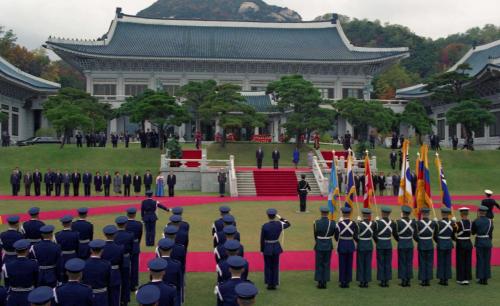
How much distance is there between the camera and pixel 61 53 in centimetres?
5172

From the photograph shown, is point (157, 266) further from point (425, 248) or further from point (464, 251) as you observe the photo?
point (464, 251)

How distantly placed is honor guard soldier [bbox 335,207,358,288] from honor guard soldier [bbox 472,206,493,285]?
2547mm

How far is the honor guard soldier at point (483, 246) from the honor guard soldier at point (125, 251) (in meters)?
6.79

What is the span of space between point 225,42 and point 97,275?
52.8 metres

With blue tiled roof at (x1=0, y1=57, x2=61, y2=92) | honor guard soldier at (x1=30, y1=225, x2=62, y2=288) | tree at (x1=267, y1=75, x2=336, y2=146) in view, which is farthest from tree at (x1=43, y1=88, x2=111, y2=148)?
honor guard soldier at (x1=30, y1=225, x2=62, y2=288)

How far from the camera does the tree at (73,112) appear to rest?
121 ft

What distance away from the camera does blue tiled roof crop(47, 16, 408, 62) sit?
54250 mm

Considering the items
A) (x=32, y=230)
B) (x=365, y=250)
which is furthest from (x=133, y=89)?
(x=365, y=250)

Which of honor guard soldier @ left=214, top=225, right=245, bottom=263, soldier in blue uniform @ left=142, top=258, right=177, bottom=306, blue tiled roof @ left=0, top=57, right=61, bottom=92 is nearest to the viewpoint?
soldier in blue uniform @ left=142, top=258, right=177, bottom=306

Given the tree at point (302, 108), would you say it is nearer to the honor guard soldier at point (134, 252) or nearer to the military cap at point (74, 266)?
the honor guard soldier at point (134, 252)

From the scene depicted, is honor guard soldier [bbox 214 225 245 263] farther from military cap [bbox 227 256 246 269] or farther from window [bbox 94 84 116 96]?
window [bbox 94 84 116 96]

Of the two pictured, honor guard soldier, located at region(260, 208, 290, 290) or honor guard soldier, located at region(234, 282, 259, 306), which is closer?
honor guard soldier, located at region(234, 282, 259, 306)

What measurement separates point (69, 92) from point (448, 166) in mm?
29447

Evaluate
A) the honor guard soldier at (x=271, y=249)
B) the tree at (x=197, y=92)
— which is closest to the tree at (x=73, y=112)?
the tree at (x=197, y=92)
